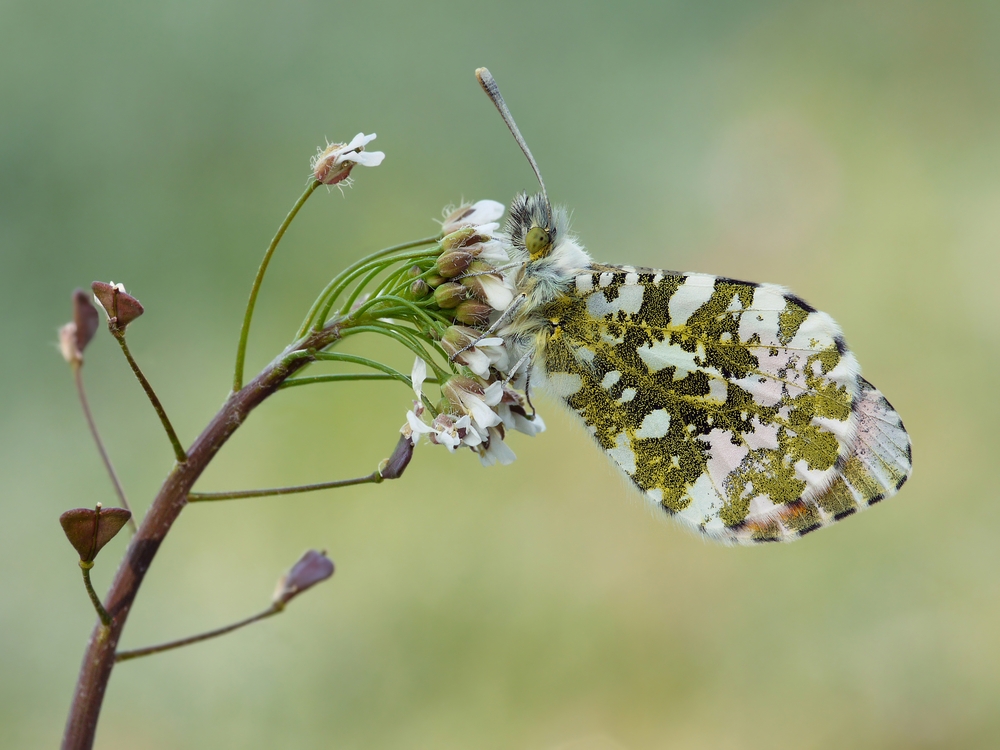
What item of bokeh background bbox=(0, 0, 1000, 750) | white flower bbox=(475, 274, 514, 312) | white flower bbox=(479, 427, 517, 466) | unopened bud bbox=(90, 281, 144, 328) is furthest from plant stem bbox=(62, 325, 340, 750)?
bokeh background bbox=(0, 0, 1000, 750)

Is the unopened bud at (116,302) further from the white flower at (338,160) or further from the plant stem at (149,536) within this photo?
the white flower at (338,160)

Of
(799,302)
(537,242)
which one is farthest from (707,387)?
(537,242)

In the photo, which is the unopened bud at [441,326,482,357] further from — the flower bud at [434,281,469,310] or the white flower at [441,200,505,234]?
the white flower at [441,200,505,234]

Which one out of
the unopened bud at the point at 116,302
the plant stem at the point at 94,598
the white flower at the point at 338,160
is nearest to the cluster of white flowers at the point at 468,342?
the white flower at the point at 338,160

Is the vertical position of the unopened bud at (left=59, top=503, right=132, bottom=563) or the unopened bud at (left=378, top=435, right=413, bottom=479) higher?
Result: the unopened bud at (left=378, top=435, right=413, bottom=479)

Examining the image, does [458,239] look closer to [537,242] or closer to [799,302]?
[537,242]

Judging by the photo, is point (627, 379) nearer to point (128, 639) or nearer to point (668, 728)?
point (668, 728)

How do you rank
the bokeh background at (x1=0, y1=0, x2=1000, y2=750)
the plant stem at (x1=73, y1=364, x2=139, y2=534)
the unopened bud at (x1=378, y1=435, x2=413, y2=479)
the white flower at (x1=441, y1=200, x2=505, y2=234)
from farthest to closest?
the bokeh background at (x1=0, y1=0, x2=1000, y2=750), the white flower at (x1=441, y1=200, x2=505, y2=234), the plant stem at (x1=73, y1=364, x2=139, y2=534), the unopened bud at (x1=378, y1=435, x2=413, y2=479)

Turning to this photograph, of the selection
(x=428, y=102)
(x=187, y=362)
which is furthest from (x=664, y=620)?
(x=428, y=102)
